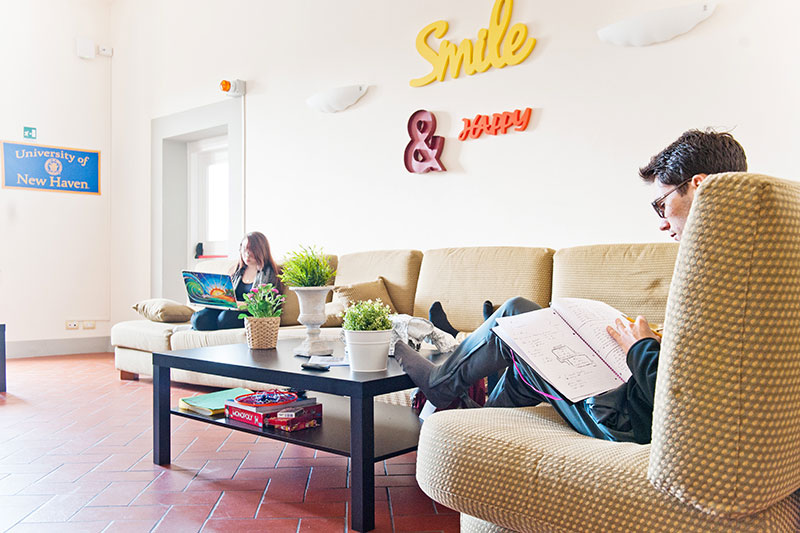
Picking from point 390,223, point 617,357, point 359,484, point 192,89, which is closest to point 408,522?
point 359,484

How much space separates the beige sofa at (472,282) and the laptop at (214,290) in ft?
1.48

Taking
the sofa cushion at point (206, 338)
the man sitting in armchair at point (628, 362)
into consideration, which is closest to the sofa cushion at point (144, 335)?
the sofa cushion at point (206, 338)

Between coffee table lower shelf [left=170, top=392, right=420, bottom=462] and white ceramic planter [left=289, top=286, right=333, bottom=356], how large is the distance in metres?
0.24

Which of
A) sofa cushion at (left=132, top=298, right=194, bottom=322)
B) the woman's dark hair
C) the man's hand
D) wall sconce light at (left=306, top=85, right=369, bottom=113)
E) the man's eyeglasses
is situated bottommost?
sofa cushion at (left=132, top=298, right=194, bottom=322)

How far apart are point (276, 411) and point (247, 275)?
183 centimetres

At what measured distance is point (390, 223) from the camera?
14.1ft

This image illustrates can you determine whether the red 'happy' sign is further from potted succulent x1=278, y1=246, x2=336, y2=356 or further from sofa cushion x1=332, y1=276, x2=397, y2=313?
potted succulent x1=278, y1=246, x2=336, y2=356

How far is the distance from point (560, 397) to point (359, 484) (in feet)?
2.41

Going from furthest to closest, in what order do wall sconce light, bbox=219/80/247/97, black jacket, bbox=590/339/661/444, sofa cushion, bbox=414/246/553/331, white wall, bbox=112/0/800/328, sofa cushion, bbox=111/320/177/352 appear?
wall sconce light, bbox=219/80/247/97
sofa cushion, bbox=111/320/177/352
sofa cushion, bbox=414/246/553/331
white wall, bbox=112/0/800/328
black jacket, bbox=590/339/661/444

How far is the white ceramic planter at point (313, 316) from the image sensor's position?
2555 mm

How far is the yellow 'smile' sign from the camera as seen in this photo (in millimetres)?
3670

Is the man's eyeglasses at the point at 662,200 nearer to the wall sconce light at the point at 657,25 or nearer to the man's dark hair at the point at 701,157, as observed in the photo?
the man's dark hair at the point at 701,157

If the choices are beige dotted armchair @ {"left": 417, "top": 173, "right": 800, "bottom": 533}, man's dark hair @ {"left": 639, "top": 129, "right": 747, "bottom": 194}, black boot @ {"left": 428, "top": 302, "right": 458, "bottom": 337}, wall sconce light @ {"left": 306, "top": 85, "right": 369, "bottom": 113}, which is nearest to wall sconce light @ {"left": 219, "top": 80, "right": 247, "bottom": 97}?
wall sconce light @ {"left": 306, "top": 85, "right": 369, "bottom": 113}

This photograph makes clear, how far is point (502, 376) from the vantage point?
5.96 feet
